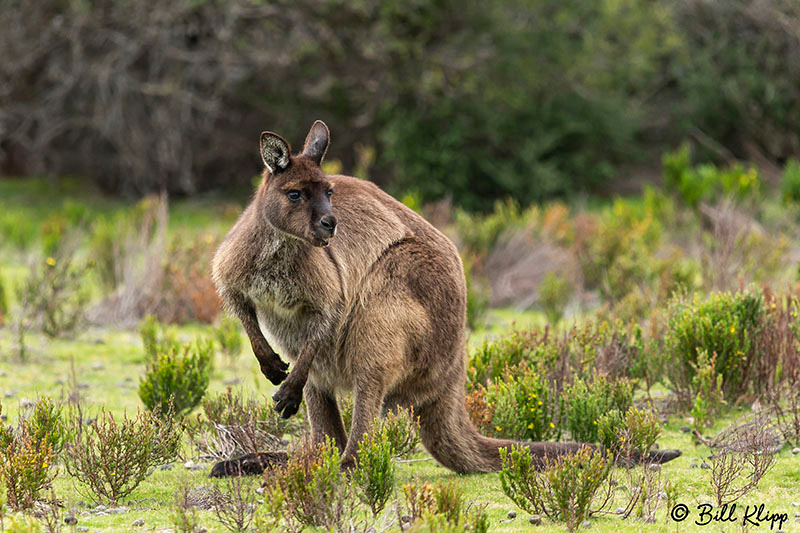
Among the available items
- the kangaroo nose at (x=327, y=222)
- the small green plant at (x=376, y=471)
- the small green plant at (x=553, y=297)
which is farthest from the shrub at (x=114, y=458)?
the small green plant at (x=553, y=297)

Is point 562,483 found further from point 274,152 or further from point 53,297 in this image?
point 53,297

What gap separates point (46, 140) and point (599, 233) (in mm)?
12709

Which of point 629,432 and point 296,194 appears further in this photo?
point 629,432

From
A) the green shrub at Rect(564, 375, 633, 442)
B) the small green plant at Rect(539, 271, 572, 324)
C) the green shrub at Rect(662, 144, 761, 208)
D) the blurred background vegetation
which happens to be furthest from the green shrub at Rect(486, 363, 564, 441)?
the blurred background vegetation

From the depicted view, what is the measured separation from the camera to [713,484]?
15.2ft

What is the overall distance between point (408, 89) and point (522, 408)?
632 inches

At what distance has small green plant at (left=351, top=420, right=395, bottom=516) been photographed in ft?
14.0

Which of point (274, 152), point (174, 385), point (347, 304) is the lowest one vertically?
point (174, 385)

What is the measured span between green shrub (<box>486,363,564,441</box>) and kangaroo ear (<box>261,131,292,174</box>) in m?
1.77

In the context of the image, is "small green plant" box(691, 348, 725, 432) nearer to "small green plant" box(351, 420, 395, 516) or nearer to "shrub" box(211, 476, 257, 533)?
"small green plant" box(351, 420, 395, 516)

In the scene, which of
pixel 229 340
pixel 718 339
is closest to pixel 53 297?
pixel 229 340

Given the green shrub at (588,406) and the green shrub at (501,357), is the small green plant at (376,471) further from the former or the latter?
the green shrub at (501,357)

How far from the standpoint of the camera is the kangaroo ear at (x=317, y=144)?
479cm

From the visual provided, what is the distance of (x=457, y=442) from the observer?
16.6 ft
